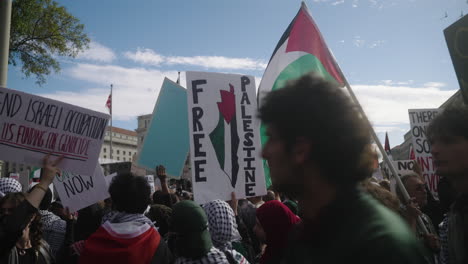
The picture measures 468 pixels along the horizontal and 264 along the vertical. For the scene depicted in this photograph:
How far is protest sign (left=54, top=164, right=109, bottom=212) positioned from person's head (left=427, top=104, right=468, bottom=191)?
3524 millimetres

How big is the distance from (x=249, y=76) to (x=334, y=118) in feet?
12.8

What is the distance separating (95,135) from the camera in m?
3.64

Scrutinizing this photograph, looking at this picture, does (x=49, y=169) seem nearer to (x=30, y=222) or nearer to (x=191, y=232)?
(x=30, y=222)

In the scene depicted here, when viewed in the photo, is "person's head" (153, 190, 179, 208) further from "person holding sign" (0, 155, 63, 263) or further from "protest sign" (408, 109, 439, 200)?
"protest sign" (408, 109, 439, 200)

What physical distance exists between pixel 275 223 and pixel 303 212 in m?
1.59

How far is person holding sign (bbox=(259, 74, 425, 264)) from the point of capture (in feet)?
3.60

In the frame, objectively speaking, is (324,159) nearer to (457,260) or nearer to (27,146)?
(457,260)

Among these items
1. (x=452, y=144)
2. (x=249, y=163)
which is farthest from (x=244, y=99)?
(x=452, y=144)

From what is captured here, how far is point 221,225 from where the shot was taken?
2.98m

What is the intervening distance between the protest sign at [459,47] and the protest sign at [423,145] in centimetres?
399

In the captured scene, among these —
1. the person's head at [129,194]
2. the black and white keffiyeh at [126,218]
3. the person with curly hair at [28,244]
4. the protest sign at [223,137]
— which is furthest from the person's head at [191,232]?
the protest sign at [223,137]

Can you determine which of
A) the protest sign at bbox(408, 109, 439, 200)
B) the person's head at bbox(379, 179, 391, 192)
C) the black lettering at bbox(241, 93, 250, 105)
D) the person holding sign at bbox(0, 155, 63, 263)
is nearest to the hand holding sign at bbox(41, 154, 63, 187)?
the person holding sign at bbox(0, 155, 63, 263)

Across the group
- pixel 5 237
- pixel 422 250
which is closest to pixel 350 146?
pixel 422 250

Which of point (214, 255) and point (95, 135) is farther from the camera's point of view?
point (95, 135)
